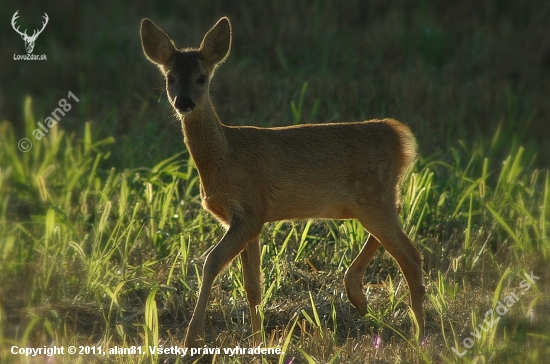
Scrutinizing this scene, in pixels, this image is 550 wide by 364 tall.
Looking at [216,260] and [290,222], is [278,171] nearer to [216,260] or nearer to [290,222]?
[216,260]

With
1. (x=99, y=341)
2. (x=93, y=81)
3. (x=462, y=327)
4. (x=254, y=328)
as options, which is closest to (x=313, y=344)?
(x=254, y=328)

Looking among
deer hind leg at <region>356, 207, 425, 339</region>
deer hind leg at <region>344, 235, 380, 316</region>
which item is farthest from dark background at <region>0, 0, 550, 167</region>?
deer hind leg at <region>356, 207, 425, 339</region>

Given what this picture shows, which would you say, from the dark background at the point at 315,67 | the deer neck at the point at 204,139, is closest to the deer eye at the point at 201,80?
the deer neck at the point at 204,139

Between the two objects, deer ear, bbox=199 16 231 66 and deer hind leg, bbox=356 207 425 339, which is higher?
deer ear, bbox=199 16 231 66

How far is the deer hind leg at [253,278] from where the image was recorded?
6004 millimetres

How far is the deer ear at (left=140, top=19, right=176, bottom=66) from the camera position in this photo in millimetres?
6043

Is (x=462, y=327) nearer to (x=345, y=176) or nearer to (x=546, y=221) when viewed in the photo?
(x=345, y=176)

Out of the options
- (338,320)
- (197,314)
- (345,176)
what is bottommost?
(338,320)

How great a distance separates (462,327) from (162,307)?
2.07m

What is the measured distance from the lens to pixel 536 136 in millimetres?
11016

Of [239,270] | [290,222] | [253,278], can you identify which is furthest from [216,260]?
[290,222]

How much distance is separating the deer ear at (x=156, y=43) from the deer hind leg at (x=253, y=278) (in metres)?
1.34

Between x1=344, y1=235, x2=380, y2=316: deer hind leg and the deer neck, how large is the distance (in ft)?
4.11

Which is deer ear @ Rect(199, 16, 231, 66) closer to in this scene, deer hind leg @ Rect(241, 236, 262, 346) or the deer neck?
the deer neck
